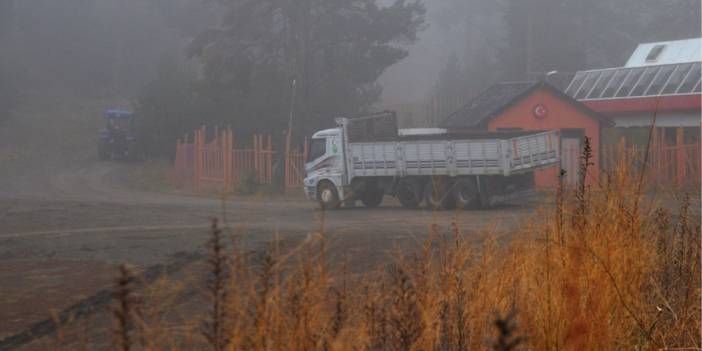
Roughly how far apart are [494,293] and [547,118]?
31702 millimetres

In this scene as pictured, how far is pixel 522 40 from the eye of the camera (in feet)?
197

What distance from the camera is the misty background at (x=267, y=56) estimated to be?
42.3 meters

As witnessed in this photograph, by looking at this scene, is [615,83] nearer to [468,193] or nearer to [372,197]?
[372,197]

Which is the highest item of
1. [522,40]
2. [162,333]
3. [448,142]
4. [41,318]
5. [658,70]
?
[522,40]

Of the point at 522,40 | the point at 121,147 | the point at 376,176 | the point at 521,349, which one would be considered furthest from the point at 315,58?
the point at 521,349

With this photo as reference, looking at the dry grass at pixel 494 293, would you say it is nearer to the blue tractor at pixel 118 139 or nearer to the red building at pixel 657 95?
the red building at pixel 657 95

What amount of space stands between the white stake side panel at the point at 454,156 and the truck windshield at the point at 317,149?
111 centimetres

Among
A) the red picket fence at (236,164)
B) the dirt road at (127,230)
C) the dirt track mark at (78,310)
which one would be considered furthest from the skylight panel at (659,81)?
the dirt track mark at (78,310)

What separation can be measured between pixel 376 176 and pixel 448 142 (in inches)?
100

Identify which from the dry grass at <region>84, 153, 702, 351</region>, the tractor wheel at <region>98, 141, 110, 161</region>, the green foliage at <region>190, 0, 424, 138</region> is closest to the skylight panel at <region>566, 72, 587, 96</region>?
the green foliage at <region>190, 0, 424, 138</region>

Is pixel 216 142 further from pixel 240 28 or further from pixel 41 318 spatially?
pixel 41 318

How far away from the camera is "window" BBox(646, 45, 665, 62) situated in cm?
4431

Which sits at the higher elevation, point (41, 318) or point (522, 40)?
A: point (522, 40)

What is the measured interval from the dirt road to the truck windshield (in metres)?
1.49
